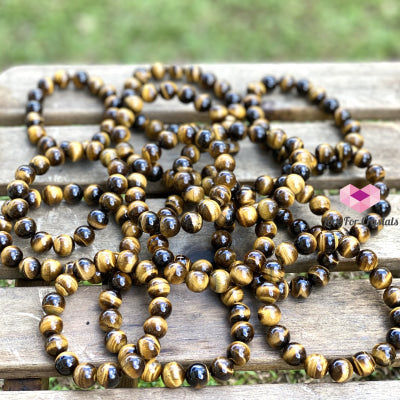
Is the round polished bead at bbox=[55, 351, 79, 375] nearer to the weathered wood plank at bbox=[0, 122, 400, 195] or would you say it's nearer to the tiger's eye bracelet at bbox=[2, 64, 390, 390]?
the tiger's eye bracelet at bbox=[2, 64, 390, 390]

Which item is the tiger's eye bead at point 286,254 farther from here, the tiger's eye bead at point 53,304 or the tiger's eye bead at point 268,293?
the tiger's eye bead at point 53,304

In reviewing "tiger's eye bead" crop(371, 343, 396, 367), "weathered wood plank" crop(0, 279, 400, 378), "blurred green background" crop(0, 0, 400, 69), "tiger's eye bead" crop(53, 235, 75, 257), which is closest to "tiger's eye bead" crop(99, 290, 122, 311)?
"weathered wood plank" crop(0, 279, 400, 378)

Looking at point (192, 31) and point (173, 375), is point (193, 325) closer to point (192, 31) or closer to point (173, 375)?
point (173, 375)

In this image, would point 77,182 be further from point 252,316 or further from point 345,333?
point 345,333

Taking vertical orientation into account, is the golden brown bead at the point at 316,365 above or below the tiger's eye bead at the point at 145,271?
below

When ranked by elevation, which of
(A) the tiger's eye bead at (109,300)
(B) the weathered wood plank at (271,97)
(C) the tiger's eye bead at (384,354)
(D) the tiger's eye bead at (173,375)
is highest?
(B) the weathered wood plank at (271,97)

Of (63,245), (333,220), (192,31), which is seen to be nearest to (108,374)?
(63,245)

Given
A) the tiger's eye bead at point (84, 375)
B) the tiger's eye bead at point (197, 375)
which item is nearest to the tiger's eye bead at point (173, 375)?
the tiger's eye bead at point (197, 375)
